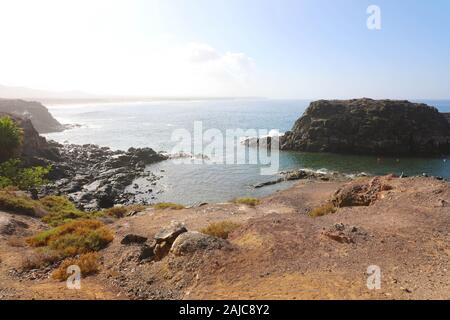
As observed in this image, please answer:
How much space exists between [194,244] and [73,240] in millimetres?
8035

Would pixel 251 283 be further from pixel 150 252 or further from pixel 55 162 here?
pixel 55 162

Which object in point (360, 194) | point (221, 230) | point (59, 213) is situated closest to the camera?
point (221, 230)

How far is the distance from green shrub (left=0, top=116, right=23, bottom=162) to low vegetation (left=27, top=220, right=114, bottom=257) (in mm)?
27067

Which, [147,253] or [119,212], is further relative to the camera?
[119,212]

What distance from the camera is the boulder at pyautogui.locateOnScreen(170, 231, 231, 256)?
15883 millimetres

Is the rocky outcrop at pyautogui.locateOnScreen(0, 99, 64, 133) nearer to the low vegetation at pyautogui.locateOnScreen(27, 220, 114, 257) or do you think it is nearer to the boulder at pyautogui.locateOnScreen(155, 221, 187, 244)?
the low vegetation at pyautogui.locateOnScreen(27, 220, 114, 257)

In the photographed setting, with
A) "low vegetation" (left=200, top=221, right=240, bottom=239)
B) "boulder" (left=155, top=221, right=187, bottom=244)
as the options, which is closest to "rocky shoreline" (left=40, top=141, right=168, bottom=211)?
"low vegetation" (left=200, top=221, right=240, bottom=239)

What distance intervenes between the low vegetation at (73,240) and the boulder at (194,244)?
5863 mm

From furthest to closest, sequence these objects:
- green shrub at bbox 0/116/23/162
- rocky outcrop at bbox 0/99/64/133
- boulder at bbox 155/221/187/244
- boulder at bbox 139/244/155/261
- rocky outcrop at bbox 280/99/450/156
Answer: rocky outcrop at bbox 0/99/64/133
rocky outcrop at bbox 280/99/450/156
green shrub at bbox 0/116/23/162
boulder at bbox 155/221/187/244
boulder at bbox 139/244/155/261

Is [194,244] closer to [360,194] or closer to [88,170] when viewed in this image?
[360,194]

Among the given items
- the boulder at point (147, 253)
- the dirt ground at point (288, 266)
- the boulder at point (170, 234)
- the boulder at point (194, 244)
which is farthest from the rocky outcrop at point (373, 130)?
the boulder at point (147, 253)

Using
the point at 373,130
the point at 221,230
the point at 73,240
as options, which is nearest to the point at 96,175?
the point at 73,240

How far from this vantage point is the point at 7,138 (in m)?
42.9

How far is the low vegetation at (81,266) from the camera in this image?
15.3 metres
